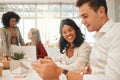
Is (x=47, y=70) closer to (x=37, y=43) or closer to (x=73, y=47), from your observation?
(x=73, y=47)

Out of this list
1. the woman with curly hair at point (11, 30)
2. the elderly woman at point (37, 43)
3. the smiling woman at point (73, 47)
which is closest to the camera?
the smiling woman at point (73, 47)

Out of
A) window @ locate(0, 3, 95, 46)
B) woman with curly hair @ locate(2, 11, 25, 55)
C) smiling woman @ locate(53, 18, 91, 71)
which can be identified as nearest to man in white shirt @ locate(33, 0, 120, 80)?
smiling woman @ locate(53, 18, 91, 71)

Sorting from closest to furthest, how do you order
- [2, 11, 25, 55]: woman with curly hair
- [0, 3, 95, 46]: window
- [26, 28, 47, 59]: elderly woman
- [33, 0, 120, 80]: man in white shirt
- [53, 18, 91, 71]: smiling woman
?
[33, 0, 120, 80]: man in white shirt < [53, 18, 91, 71]: smiling woman < [26, 28, 47, 59]: elderly woman < [2, 11, 25, 55]: woman with curly hair < [0, 3, 95, 46]: window

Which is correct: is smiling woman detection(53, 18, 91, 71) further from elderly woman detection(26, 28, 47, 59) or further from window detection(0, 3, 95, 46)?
window detection(0, 3, 95, 46)

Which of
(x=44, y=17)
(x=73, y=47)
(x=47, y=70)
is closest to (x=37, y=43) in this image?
(x=73, y=47)

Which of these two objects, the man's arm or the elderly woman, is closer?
the man's arm

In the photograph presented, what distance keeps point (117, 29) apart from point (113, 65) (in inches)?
8.9

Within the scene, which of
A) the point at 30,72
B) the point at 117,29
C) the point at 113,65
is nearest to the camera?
the point at 113,65

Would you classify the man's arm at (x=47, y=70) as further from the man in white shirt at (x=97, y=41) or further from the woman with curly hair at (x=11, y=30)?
the woman with curly hair at (x=11, y=30)

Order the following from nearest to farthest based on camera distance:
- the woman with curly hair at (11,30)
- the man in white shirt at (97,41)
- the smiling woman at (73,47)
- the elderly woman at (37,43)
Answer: the man in white shirt at (97,41) → the smiling woman at (73,47) → the elderly woman at (37,43) → the woman with curly hair at (11,30)

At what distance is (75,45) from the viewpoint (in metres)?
2.33

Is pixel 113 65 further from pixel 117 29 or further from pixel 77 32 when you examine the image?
pixel 77 32

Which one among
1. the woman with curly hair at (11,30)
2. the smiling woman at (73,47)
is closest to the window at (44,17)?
the woman with curly hair at (11,30)

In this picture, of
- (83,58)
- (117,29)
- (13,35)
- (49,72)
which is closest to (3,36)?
(13,35)
